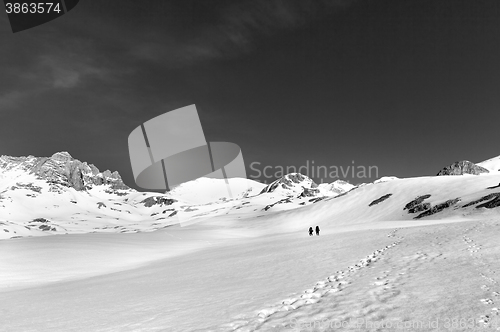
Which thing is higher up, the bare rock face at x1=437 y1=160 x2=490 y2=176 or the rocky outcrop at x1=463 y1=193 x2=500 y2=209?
the bare rock face at x1=437 y1=160 x2=490 y2=176

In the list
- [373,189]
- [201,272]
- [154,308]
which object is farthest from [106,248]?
[373,189]

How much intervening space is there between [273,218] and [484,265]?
266ft

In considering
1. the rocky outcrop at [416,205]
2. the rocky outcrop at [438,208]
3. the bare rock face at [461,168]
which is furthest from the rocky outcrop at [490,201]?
the bare rock face at [461,168]

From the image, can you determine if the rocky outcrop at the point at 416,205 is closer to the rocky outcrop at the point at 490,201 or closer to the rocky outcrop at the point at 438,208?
the rocky outcrop at the point at 438,208

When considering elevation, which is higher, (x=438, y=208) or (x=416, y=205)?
(x=416, y=205)

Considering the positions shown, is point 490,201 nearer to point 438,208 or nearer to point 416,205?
point 438,208

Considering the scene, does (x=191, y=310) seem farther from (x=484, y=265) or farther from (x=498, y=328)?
(x=484, y=265)

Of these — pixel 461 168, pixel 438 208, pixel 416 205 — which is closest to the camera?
pixel 438 208

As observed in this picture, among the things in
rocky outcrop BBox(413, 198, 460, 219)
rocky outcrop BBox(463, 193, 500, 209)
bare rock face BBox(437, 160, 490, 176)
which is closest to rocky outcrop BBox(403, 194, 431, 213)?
rocky outcrop BBox(413, 198, 460, 219)

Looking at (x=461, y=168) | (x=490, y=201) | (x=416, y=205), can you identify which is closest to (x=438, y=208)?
(x=416, y=205)

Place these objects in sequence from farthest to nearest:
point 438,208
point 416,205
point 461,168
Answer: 1. point 461,168
2. point 416,205
3. point 438,208

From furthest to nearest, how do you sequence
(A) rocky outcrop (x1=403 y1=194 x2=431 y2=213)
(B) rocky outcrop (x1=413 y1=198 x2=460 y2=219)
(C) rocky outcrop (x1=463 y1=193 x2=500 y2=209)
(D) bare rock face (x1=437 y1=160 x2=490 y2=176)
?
1. (D) bare rock face (x1=437 y1=160 x2=490 y2=176)
2. (A) rocky outcrop (x1=403 y1=194 x2=431 y2=213)
3. (B) rocky outcrop (x1=413 y1=198 x2=460 y2=219)
4. (C) rocky outcrop (x1=463 y1=193 x2=500 y2=209)

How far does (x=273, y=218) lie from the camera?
91375 mm

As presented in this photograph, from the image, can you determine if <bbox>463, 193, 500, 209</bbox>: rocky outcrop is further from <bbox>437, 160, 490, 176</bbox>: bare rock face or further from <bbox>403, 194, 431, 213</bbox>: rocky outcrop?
<bbox>437, 160, 490, 176</bbox>: bare rock face
